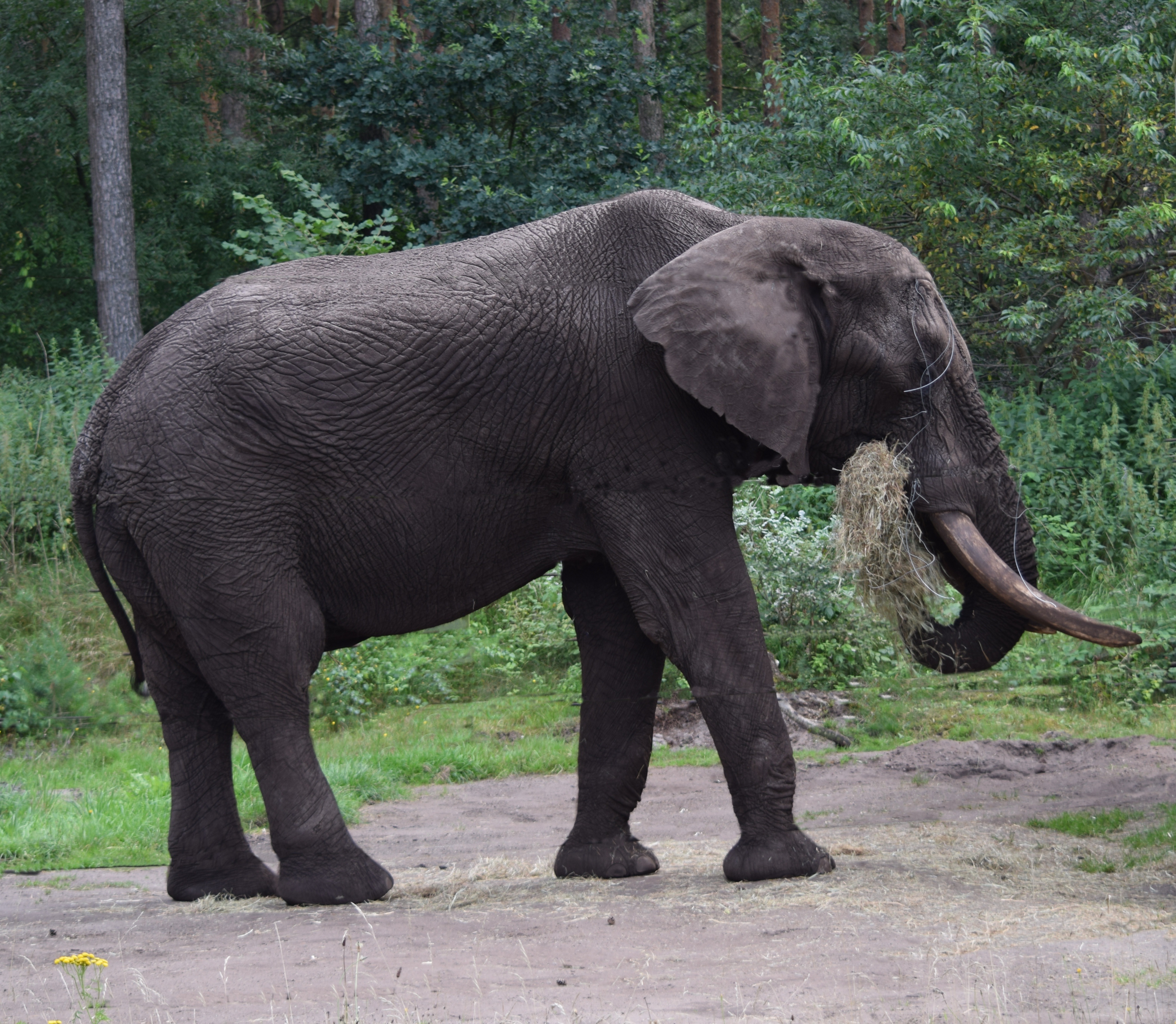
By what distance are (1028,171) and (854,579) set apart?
9454mm

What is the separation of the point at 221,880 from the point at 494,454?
232 cm

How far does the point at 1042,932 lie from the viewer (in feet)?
16.1

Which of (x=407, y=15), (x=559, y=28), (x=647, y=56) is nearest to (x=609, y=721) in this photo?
(x=647, y=56)

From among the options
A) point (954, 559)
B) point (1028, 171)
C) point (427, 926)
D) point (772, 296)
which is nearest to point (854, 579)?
point (954, 559)

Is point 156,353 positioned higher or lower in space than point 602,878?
higher

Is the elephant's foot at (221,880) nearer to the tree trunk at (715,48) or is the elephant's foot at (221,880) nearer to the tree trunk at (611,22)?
the tree trunk at (611,22)

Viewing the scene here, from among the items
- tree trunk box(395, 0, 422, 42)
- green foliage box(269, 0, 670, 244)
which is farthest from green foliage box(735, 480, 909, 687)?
tree trunk box(395, 0, 422, 42)

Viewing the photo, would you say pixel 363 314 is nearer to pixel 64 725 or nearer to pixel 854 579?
pixel 854 579

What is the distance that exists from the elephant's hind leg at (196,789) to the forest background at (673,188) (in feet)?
11.4

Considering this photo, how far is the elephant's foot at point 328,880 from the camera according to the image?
5.82 metres

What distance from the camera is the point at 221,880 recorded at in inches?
249

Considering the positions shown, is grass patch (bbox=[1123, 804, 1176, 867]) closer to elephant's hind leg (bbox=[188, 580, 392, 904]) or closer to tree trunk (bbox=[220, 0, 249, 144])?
elephant's hind leg (bbox=[188, 580, 392, 904])

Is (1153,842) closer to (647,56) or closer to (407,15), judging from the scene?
(647,56)

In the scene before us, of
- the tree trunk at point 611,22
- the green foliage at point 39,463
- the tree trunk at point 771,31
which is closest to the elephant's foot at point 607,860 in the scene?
the green foliage at point 39,463
